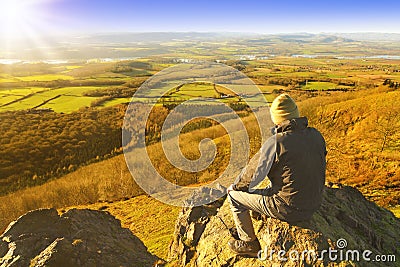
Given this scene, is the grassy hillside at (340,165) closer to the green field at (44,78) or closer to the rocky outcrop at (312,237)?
the rocky outcrop at (312,237)

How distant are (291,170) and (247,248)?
1.71m

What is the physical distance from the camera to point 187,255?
6.32 metres

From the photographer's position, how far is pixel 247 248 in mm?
4707

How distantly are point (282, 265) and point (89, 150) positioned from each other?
49869 mm

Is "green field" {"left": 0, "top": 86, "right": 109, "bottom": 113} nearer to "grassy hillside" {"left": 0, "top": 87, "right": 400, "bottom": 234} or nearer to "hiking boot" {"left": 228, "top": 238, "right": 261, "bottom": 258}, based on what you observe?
"grassy hillside" {"left": 0, "top": 87, "right": 400, "bottom": 234}

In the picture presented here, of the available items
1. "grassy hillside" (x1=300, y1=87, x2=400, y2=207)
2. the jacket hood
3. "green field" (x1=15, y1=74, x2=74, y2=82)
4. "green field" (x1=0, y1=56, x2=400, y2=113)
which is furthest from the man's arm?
"green field" (x1=15, y1=74, x2=74, y2=82)

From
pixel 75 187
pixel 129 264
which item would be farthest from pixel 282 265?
pixel 75 187

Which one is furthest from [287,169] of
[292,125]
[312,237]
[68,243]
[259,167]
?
[68,243]

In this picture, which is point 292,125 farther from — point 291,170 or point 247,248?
point 247,248

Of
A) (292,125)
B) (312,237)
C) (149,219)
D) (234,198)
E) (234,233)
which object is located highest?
(292,125)

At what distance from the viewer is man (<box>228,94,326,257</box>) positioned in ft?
12.2

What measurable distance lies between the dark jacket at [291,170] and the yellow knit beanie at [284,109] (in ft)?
0.41

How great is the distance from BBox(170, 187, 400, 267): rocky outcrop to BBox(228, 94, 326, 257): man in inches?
19.5

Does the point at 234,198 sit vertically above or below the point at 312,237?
above
